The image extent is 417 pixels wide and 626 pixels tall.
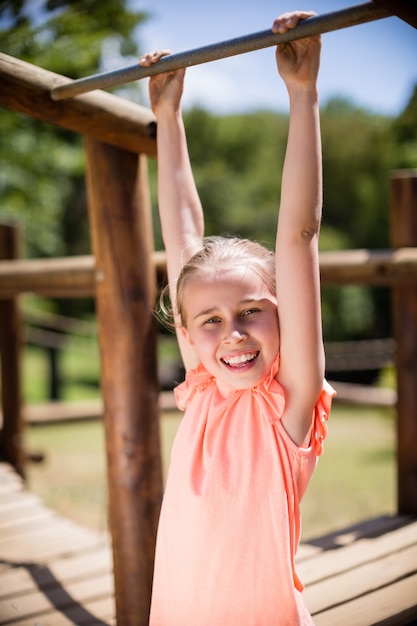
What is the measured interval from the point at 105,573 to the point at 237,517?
155 centimetres

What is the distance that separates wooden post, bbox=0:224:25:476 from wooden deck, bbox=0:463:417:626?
110cm

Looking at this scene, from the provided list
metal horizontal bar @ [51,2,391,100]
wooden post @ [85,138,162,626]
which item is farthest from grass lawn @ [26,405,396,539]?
metal horizontal bar @ [51,2,391,100]

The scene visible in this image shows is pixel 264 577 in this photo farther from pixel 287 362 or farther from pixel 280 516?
pixel 287 362

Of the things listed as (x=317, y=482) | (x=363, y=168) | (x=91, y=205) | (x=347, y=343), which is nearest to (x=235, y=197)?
(x=363, y=168)

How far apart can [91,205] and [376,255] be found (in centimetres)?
140

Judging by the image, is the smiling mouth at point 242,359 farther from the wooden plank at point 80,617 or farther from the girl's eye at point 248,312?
the wooden plank at point 80,617

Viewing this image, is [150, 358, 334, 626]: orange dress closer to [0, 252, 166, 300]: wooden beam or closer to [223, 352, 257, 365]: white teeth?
[223, 352, 257, 365]: white teeth

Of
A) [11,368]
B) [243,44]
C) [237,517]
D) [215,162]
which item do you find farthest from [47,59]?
[215,162]

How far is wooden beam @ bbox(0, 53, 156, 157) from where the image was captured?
6.34 ft

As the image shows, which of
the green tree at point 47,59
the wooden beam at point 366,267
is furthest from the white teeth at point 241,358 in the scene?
the green tree at point 47,59

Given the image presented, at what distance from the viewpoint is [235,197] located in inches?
687

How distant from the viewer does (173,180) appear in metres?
1.86

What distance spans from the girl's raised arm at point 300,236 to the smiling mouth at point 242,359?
70 mm

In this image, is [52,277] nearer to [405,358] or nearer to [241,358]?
[405,358]
